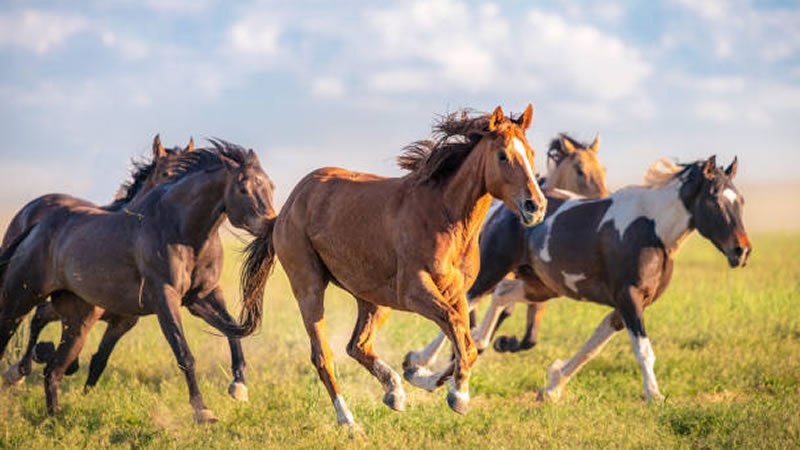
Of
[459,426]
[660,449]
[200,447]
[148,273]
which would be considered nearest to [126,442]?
[200,447]

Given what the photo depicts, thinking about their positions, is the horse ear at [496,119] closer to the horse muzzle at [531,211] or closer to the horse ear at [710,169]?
the horse muzzle at [531,211]

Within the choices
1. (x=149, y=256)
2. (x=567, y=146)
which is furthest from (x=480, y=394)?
(x=567, y=146)

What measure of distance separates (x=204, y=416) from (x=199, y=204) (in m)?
1.88

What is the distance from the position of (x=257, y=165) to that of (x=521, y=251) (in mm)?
2810

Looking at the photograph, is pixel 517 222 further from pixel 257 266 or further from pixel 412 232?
pixel 412 232

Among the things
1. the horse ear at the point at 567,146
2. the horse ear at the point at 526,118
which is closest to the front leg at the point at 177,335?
the horse ear at the point at 526,118

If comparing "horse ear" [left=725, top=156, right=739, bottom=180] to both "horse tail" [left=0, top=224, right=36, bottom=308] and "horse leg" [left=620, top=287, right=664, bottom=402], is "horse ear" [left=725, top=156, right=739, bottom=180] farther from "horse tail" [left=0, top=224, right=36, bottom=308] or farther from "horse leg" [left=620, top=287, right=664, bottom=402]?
"horse tail" [left=0, top=224, right=36, bottom=308]

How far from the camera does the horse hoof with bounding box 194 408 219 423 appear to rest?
7.06m

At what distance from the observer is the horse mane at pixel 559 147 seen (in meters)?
11.6

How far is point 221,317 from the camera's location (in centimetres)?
805

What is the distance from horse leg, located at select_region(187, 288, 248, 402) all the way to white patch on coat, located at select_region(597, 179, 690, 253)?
11.8ft

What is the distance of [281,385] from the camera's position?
8.49 metres

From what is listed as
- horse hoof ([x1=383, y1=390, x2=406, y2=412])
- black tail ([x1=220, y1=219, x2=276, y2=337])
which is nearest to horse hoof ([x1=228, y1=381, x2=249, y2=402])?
black tail ([x1=220, y1=219, x2=276, y2=337])

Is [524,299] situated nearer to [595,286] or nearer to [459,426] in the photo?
[595,286]
